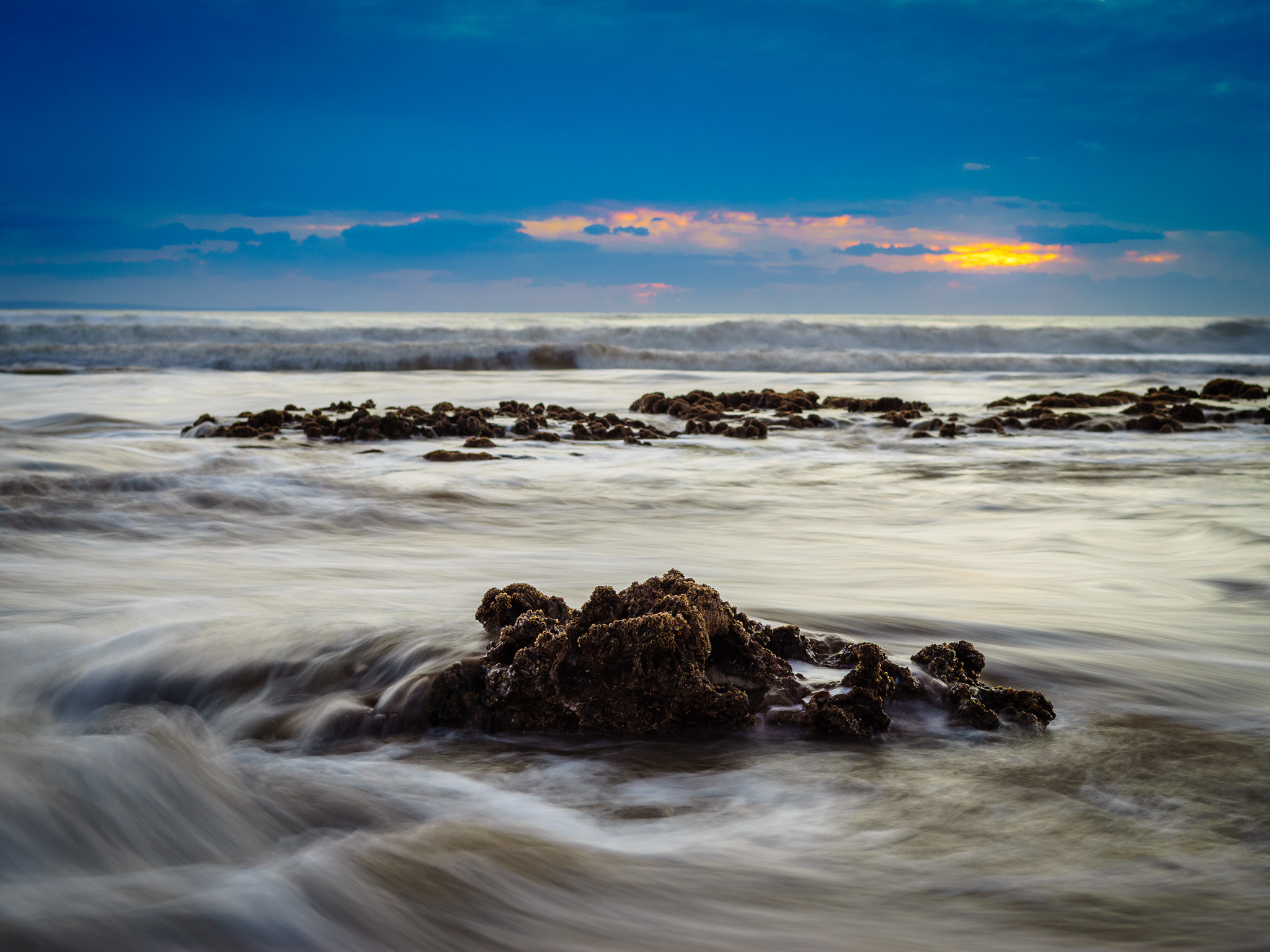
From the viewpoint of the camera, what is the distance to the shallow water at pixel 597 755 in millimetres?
1766

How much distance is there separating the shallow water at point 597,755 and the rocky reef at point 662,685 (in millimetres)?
71

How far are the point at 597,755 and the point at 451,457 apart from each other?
244 inches

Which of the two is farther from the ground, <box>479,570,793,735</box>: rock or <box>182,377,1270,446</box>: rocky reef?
<box>182,377,1270,446</box>: rocky reef

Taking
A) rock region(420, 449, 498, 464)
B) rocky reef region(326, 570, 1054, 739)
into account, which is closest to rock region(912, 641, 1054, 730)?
rocky reef region(326, 570, 1054, 739)

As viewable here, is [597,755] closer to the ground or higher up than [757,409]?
closer to the ground

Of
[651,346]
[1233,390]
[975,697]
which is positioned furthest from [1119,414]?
[651,346]

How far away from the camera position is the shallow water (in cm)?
177

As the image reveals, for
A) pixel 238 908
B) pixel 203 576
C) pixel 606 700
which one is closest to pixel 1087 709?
pixel 606 700

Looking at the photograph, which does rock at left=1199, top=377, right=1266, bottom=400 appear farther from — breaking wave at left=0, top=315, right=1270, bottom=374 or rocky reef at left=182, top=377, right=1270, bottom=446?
breaking wave at left=0, top=315, right=1270, bottom=374

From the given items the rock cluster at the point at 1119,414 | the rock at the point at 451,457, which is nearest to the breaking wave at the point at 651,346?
the rock cluster at the point at 1119,414

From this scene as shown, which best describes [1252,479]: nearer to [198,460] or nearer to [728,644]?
[728,644]

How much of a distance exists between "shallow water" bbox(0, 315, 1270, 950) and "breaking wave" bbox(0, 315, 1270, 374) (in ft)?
70.2

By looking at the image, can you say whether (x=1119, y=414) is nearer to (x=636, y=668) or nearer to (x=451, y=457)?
(x=451, y=457)

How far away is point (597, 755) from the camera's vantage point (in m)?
2.40
